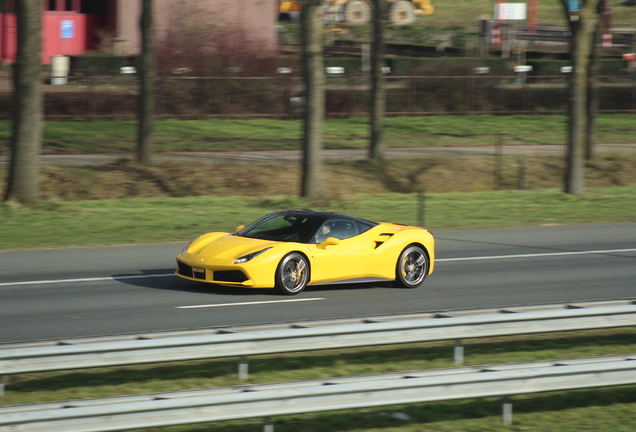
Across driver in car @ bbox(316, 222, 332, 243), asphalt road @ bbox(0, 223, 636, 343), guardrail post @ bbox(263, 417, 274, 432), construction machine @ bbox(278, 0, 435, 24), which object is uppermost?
construction machine @ bbox(278, 0, 435, 24)

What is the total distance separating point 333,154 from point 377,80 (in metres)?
3.95

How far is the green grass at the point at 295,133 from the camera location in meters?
31.4

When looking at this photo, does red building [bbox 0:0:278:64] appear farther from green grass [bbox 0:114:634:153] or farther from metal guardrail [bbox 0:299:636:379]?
metal guardrail [bbox 0:299:636:379]

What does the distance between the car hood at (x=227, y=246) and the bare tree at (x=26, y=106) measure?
30.8 feet

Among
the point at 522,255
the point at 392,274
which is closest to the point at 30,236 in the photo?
the point at 392,274

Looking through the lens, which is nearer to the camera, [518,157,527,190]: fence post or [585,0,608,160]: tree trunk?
[518,157,527,190]: fence post

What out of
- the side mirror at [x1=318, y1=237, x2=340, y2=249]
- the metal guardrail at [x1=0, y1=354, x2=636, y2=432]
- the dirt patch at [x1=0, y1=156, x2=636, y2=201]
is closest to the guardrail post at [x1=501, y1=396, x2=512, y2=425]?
the metal guardrail at [x1=0, y1=354, x2=636, y2=432]

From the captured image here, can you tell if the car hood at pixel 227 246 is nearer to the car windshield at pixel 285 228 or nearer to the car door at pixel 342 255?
the car windshield at pixel 285 228

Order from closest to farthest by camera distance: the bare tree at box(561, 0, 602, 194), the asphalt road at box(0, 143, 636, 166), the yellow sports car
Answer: the yellow sports car, the bare tree at box(561, 0, 602, 194), the asphalt road at box(0, 143, 636, 166)

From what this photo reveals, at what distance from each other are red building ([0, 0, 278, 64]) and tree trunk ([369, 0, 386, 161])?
52.3 ft

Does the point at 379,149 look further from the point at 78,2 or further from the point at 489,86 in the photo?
the point at 78,2

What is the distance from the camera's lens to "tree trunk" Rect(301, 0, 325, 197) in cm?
2120

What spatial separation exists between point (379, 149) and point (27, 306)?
1899cm

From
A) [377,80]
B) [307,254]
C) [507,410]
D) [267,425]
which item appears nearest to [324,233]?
[307,254]
